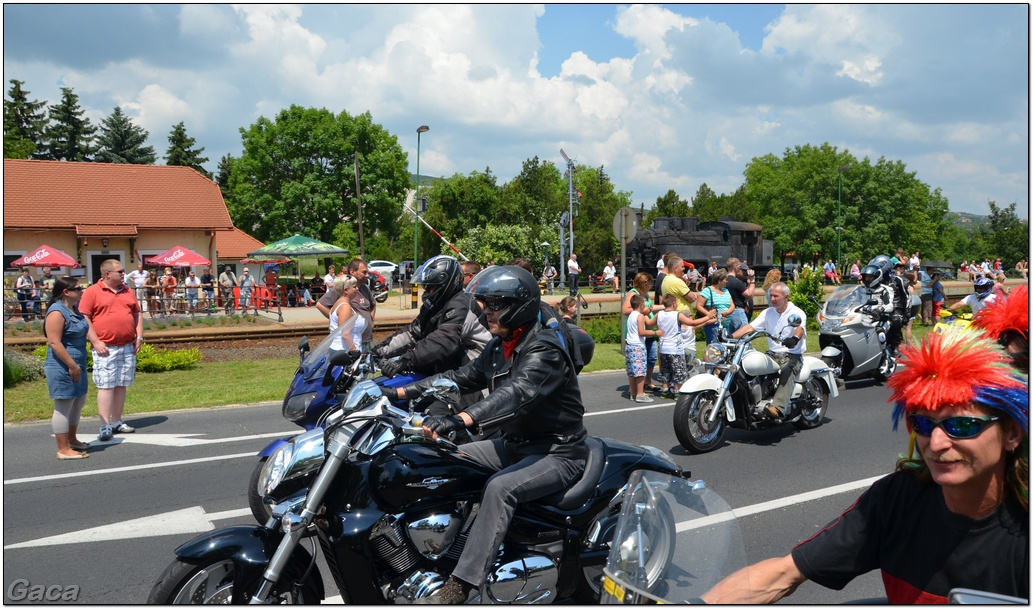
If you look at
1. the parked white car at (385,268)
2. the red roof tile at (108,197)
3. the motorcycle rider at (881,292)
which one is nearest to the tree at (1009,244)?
the parked white car at (385,268)

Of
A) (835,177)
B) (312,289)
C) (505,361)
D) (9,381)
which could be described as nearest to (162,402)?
(9,381)

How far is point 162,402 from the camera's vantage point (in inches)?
430

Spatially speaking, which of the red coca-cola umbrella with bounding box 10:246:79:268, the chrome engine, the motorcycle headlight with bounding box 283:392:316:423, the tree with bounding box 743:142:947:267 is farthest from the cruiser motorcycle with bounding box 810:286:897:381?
the tree with bounding box 743:142:947:267

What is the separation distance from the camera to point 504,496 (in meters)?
3.52

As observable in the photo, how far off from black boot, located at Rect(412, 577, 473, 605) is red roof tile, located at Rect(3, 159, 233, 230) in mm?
36741

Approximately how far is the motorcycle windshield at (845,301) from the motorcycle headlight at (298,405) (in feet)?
31.0

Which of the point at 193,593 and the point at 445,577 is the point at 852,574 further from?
the point at 193,593

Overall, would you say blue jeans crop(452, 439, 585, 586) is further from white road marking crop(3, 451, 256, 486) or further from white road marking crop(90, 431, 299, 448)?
white road marking crop(90, 431, 299, 448)

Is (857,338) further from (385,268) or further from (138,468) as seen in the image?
(385,268)

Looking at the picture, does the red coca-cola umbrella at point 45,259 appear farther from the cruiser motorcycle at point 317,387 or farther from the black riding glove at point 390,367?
the black riding glove at point 390,367

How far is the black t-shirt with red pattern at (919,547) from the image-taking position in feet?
6.59

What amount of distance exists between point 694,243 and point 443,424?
33.6 metres

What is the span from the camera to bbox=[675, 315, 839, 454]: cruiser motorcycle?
25.0ft

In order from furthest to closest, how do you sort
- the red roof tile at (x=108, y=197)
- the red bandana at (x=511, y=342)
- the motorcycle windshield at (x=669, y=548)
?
the red roof tile at (x=108, y=197)
the red bandana at (x=511, y=342)
the motorcycle windshield at (x=669, y=548)
